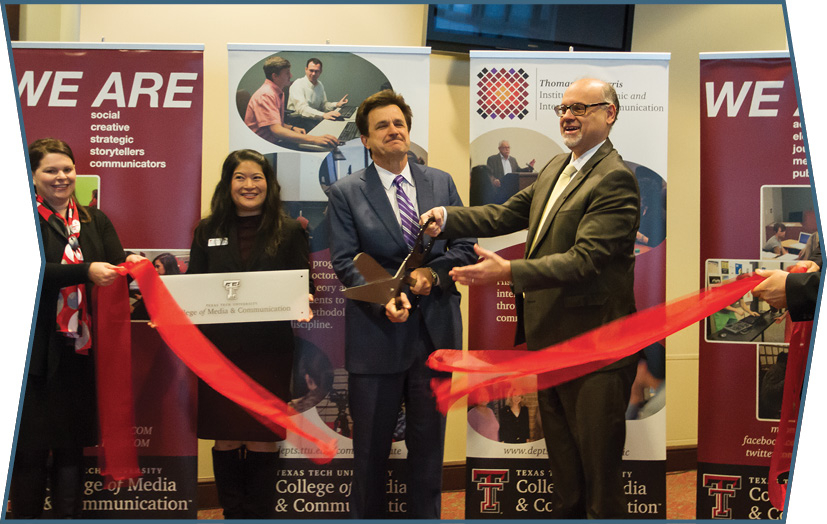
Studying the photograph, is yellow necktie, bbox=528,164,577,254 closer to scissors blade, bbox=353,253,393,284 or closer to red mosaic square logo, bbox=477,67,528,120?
red mosaic square logo, bbox=477,67,528,120

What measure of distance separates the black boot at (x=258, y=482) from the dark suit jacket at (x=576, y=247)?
4.76 ft

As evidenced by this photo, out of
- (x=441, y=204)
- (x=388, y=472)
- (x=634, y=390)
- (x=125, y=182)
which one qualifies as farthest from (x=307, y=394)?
(x=634, y=390)

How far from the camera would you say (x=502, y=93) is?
3.78 m

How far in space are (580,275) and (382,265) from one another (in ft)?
3.21

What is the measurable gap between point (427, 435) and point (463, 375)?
0.35 metres

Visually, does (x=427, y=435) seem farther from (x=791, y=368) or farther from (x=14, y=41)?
(x=14, y=41)

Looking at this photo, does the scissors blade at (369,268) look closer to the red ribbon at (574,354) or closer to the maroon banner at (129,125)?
the red ribbon at (574,354)

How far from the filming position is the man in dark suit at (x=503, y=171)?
3793 millimetres

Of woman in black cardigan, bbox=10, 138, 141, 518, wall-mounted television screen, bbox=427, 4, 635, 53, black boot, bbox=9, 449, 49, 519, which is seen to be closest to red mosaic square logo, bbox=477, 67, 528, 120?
wall-mounted television screen, bbox=427, 4, 635, 53

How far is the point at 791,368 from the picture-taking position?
3711 millimetres

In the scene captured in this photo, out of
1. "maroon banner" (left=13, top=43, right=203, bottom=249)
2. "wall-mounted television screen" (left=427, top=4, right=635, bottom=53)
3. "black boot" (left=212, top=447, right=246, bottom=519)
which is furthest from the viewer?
"wall-mounted television screen" (left=427, top=4, right=635, bottom=53)

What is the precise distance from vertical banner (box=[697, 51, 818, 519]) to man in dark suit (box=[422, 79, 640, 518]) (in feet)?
2.25

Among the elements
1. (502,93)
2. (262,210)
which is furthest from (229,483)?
(502,93)

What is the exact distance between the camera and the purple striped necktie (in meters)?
3.63
